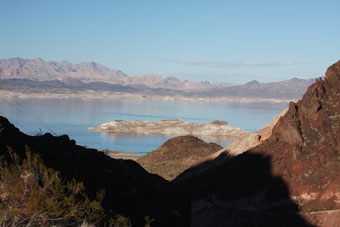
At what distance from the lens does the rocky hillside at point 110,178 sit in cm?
1092

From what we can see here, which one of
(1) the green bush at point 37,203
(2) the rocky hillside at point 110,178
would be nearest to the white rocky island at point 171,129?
(2) the rocky hillside at point 110,178

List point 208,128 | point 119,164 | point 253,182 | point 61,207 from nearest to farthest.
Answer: point 61,207, point 119,164, point 253,182, point 208,128

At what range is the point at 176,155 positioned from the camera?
40.8m

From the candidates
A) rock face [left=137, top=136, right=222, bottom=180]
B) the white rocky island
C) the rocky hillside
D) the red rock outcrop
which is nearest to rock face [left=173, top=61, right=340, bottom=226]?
the red rock outcrop

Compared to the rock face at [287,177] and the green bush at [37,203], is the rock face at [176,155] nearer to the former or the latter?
the rock face at [287,177]

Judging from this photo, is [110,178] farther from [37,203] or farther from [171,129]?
[171,129]

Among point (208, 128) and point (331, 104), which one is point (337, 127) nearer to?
point (331, 104)

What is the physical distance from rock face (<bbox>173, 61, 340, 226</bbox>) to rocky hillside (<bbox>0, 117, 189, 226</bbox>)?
5.67 m

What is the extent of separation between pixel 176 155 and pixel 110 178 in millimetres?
28650

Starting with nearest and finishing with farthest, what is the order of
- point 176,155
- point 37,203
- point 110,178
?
point 37,203 → point 110,178 → point 176,155

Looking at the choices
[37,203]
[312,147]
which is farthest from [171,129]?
[37,203]

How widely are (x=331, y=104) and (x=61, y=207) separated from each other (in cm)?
1879

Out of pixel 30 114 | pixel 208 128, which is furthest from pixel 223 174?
pixel 30 114

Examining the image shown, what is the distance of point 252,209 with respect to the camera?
19.7m
